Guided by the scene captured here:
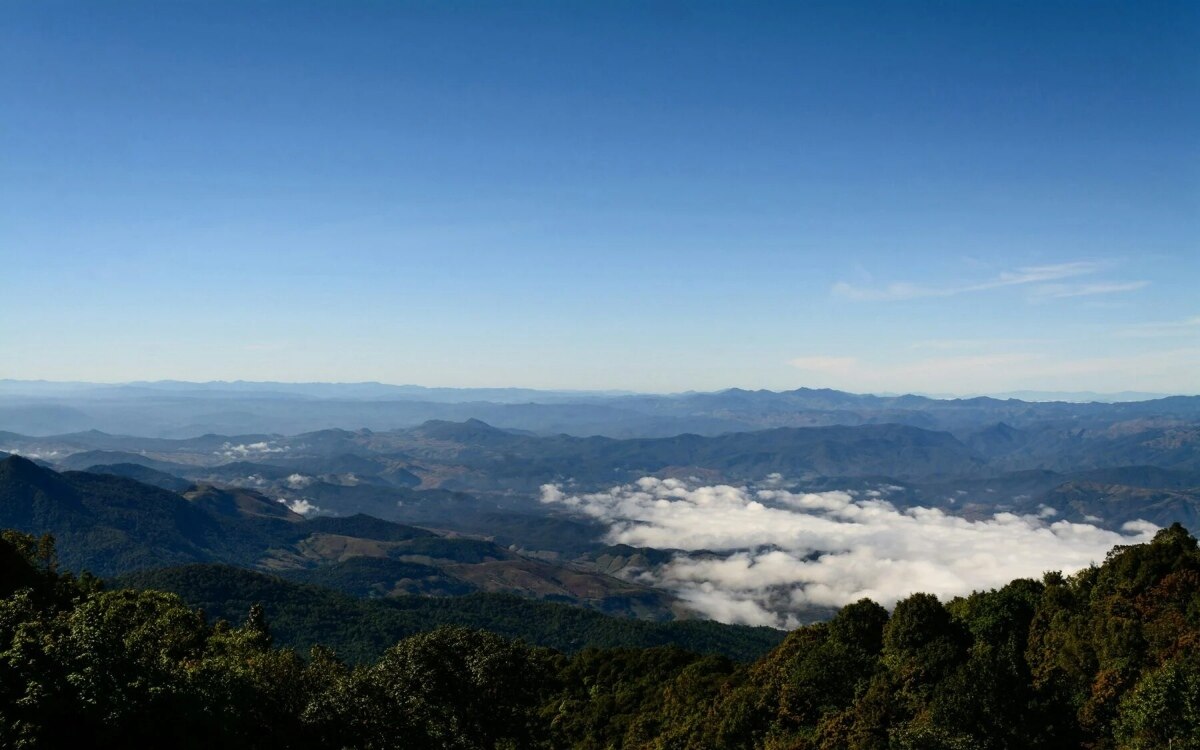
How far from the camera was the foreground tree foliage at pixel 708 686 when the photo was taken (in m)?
23.5

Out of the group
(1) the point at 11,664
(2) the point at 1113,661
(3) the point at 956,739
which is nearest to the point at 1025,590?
(2) the point at 1113,661

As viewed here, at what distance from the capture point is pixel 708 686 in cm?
6888

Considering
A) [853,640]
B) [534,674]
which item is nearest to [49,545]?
[534,674]

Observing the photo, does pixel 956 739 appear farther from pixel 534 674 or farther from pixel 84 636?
pixel 84 636

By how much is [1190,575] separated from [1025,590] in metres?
12.7

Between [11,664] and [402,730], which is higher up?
[11,664]

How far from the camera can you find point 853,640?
185 ft

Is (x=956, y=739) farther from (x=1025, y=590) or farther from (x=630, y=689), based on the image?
(x=630, y=689)

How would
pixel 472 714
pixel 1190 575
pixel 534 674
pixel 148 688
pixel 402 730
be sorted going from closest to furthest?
pixel 148 688 → pixel 402 730 → pixel 472 714 → pixel 534 674 → pixel 1190 575

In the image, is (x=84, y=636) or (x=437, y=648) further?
(x=437, y=648)

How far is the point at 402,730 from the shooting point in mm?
32344

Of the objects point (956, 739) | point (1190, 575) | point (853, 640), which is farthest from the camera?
point (853, 640)

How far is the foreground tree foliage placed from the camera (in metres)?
23.5

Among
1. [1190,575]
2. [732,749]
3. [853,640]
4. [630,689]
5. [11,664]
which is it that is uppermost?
[11,664]
